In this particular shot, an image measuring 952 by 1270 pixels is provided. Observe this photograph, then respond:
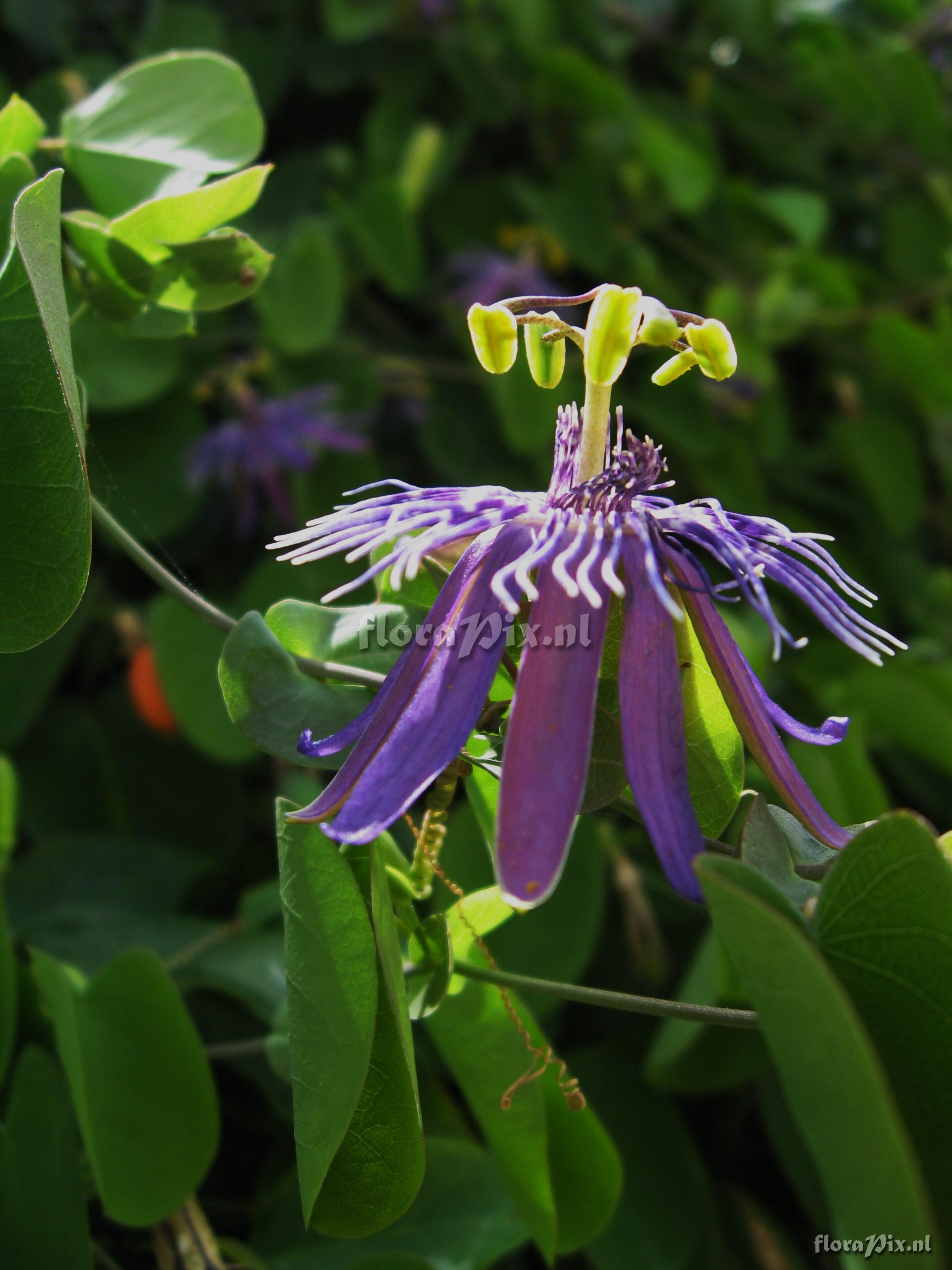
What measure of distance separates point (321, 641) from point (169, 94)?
32 cm

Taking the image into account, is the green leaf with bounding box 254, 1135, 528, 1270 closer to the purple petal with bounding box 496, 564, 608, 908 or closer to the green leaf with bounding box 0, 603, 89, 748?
the purple petal with bounding box 496, 564, 608, 908

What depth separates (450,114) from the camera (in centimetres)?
146

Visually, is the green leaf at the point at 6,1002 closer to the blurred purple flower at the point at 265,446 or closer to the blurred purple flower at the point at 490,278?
the blurred purple flower at the point at 265,446

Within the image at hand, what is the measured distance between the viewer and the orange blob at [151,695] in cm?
103

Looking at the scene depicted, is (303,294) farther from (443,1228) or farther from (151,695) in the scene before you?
(443,1228)

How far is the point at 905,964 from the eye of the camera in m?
0.36

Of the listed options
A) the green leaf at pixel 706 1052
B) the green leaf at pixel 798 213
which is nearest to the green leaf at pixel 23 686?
the green leaf at pixel 706 1052

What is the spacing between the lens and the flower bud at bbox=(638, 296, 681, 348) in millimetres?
430

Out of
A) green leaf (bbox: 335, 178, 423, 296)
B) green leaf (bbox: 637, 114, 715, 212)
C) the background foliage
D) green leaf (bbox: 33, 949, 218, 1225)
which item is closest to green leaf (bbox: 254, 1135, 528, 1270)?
the background foliage

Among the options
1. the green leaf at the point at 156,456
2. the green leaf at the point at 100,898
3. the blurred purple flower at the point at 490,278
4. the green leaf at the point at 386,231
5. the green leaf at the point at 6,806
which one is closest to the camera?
the green leaf at the point at 6,806

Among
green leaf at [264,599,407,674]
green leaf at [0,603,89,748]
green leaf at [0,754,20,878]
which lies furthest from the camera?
green leaf at [0,603,89,748]

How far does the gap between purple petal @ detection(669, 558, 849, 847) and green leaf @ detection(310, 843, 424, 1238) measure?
138 mm

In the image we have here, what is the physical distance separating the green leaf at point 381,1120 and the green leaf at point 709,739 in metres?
0.13

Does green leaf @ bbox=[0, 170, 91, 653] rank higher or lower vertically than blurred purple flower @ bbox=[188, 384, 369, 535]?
higher
